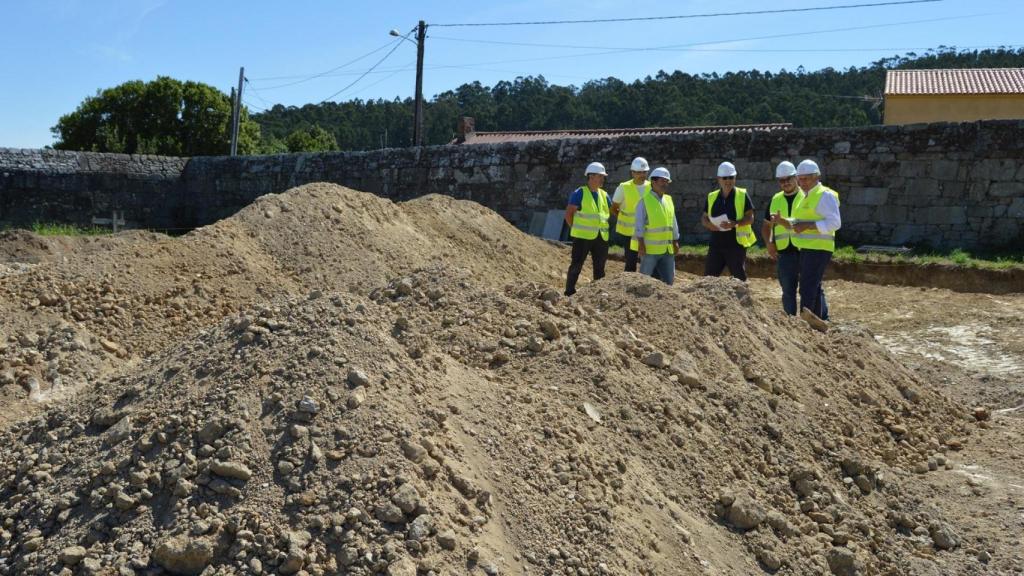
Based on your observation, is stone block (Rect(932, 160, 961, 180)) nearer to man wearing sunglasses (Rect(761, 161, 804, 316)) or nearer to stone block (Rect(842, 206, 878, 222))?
stone block (Rect(842, 206, 878, 222))

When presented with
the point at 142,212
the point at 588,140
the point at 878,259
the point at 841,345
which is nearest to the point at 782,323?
the point at 841,345

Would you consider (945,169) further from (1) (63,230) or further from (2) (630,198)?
(1) (63,230)

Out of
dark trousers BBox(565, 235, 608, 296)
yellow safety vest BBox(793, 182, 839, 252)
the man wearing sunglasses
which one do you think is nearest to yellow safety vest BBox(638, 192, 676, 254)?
dark trousers BBox(565, 235, 608, 296)

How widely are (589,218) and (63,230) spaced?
33.2ft

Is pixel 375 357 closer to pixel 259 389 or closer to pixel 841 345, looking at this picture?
pixel 259 389

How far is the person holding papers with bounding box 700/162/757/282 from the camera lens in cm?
783

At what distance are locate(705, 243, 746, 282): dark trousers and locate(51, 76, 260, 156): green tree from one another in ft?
81.9

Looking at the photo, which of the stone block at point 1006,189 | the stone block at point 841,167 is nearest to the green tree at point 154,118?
the stone block at point 841,167

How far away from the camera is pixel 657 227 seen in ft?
25.1

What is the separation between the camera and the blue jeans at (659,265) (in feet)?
25.3

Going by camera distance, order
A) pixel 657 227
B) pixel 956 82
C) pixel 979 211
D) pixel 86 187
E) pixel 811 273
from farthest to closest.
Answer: pixel 956 82, pixel 86 187, pixel 979 211, pixel 657 227, pixel 811 273

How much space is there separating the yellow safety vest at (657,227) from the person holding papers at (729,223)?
0.41m

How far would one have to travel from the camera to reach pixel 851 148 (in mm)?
11688

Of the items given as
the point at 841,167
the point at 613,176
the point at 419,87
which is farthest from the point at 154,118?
the point at 841,167
